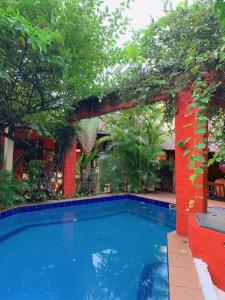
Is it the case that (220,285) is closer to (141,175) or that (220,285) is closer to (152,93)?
(152,93)

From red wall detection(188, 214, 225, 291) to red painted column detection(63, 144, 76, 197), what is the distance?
7626mm

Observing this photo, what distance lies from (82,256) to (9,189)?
3936mm

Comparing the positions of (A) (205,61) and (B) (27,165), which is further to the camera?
(B) (27,165)

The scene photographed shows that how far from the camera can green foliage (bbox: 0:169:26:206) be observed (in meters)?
7.86

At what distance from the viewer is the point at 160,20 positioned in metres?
4.61

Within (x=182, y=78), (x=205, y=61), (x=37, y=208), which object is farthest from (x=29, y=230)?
(x=205, y=61)

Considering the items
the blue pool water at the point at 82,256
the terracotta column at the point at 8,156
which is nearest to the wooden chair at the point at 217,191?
the blue pool water at the point at 82,256

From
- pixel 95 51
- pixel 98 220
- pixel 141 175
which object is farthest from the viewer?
pixel 141 175

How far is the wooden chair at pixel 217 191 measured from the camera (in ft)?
36.6

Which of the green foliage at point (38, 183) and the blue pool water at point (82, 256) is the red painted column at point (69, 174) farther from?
the blue pool water at point (82, 256)

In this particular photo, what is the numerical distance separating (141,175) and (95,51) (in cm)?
687

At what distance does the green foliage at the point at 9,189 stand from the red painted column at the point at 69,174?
7.28 ft

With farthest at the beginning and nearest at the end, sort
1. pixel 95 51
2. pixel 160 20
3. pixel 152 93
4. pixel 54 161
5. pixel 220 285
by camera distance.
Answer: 1. pixel 54 161
2. pixel 95 51
3. pixel 152 93
4. pixel 160 20
5. pixel 220 285

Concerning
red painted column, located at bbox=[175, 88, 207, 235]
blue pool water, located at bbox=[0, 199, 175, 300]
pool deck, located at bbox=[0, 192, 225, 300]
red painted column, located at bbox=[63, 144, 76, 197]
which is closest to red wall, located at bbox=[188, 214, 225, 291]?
pool deck, located at bbox=[0, 192, 225, 300]
